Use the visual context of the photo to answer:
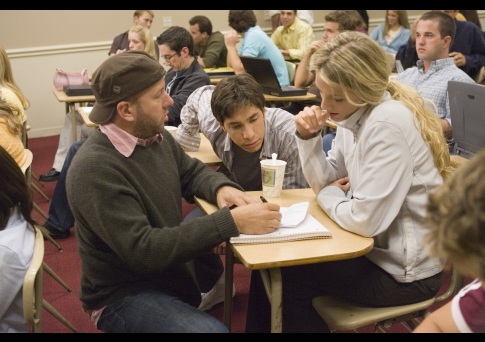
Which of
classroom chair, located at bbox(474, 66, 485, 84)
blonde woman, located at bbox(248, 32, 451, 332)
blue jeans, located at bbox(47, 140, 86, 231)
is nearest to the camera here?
blonde woman, located at bbox(248, 32, 451, 332)

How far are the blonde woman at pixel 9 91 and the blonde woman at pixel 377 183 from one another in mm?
2073

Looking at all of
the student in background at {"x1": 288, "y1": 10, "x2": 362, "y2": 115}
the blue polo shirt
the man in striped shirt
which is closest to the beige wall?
the blue polo shirt

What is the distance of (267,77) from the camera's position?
14.0 ft

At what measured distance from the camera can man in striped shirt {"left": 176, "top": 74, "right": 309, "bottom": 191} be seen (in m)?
2.14

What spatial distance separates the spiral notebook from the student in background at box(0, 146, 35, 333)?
1.95ft

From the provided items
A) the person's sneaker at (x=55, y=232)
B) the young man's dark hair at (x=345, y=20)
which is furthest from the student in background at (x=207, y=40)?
the person's sneaker at (x=55, y=232)

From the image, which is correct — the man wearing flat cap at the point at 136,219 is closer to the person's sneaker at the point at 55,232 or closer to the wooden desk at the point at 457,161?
the wooden desk at the point at 457,161

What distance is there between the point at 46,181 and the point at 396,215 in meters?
3.52

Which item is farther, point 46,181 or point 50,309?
point 46,181

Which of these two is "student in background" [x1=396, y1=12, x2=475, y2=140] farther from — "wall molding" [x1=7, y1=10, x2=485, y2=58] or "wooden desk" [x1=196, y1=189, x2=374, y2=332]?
"wall molding" [x1=7, y1=10, x2=485, y2=58]

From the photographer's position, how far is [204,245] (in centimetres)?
146

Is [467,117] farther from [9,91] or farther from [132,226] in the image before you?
[9,91]
